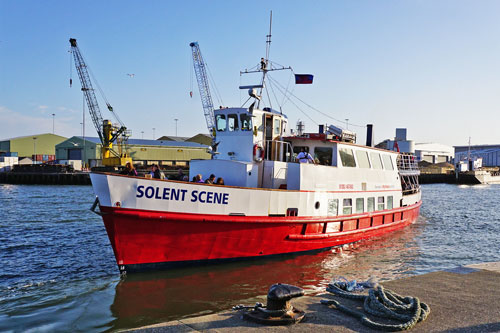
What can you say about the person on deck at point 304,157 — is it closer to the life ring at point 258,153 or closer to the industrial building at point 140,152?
the life ring at point 258,153

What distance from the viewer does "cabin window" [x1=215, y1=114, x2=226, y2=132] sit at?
14962mm

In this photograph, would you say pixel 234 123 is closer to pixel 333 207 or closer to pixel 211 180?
pixel 211 180

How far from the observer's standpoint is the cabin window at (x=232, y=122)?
14680 millimetres

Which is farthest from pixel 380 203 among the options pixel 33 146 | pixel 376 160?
pixel 33 146

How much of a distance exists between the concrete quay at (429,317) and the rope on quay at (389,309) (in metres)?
0.10

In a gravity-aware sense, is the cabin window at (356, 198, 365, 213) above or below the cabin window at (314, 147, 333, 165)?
below

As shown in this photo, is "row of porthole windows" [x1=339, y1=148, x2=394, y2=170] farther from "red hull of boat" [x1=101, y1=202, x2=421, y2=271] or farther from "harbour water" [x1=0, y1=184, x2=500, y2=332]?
"harbour water" [x1=0, y1=184, x2=500, y2=332]

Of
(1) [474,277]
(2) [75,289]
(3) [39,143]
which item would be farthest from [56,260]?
(3) [39,143]

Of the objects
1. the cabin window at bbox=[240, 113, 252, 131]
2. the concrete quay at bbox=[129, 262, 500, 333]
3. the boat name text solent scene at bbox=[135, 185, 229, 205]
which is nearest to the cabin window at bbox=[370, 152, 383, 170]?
the cabin window at bbox=[240, 113, 252, 131]

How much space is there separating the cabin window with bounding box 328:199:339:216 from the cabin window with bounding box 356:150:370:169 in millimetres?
2817

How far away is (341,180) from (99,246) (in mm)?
10007

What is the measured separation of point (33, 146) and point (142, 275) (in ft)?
312

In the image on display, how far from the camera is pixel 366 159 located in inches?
695

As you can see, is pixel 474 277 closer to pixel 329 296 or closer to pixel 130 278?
pixel 329 296
